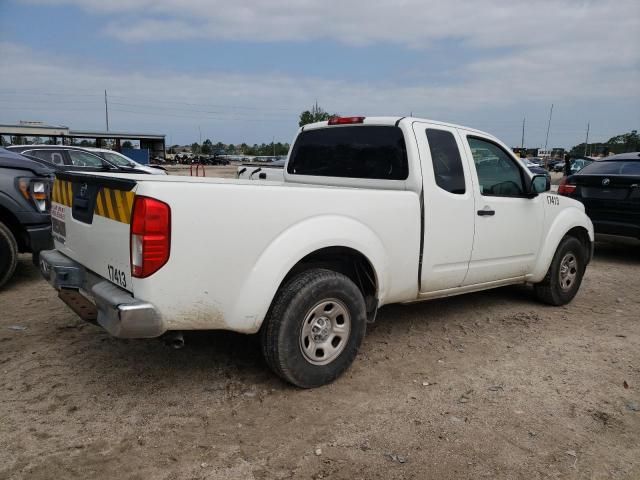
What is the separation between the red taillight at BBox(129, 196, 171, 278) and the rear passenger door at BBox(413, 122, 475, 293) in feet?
6.47

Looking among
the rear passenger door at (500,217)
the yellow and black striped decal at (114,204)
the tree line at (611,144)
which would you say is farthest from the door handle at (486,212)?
the tree line at (611,144)

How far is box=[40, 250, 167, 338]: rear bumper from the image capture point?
2.58m

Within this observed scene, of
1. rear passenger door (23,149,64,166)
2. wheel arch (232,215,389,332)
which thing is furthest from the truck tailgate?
rear passenger door (23,149,64,166)

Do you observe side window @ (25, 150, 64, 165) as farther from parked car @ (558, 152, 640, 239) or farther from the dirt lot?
parked car @ (558, 152, 640, 239)

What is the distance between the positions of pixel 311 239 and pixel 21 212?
3655mm

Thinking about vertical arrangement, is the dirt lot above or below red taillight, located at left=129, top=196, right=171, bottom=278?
below

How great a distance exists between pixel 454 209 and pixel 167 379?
8.10 feet

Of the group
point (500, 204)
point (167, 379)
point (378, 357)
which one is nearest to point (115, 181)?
point (167, 379)

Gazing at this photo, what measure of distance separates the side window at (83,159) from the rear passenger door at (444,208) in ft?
31.9

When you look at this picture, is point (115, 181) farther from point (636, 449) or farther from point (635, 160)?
point (635, 160)

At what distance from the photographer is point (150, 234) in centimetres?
254

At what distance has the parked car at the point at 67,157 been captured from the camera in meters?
10.9

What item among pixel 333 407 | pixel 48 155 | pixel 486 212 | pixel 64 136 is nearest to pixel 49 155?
pixel 48 155

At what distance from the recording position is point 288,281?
125 inches
